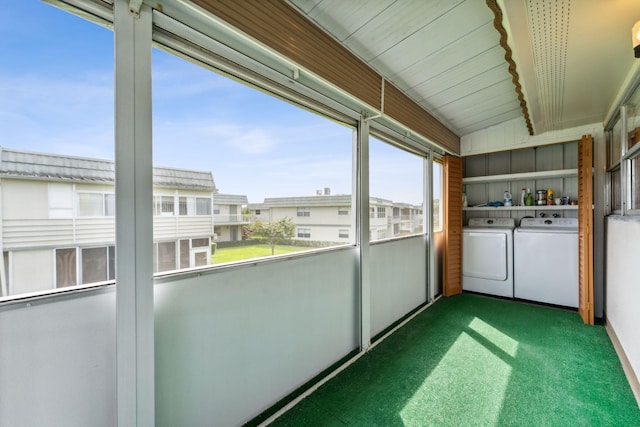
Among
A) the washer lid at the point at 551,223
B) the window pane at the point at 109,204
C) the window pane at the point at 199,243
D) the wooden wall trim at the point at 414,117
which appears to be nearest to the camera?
the window pane at the point at 109,204

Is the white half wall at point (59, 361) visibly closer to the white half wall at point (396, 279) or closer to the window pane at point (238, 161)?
the window pane at point (238, 161)

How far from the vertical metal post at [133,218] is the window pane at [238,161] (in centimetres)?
11

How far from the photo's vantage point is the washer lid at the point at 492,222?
4.09 meters

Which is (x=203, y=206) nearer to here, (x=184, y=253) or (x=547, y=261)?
(x=184, y=253)

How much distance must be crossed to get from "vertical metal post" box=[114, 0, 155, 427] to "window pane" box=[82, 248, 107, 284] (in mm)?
130

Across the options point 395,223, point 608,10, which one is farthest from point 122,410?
point 608,10

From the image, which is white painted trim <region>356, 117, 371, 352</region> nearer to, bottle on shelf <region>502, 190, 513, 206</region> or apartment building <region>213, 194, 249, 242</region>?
apartment building <region>213, 194, 249, 242</region>

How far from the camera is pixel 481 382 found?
203 cm

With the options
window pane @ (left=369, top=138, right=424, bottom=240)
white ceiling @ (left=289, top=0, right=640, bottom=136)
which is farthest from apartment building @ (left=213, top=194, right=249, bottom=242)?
window pane @ (left=369, top=138, right=424, bottom=240)

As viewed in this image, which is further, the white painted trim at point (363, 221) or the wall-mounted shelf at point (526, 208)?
the wall-mounted shelf at point (526, 208)

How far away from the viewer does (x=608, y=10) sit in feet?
4.87

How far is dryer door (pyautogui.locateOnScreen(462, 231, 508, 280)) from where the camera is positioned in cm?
386

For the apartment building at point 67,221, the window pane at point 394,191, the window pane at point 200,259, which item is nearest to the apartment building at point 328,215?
the window pane at point 394,191

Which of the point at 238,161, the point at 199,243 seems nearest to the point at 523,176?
the point at 238,161
